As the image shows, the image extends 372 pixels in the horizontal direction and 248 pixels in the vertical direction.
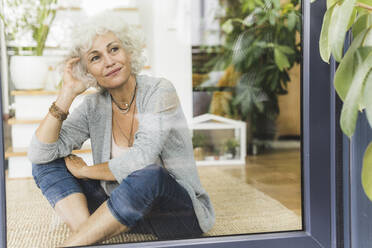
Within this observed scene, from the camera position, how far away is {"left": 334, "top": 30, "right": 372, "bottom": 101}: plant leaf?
98cm

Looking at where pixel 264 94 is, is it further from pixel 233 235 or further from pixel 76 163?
pixel 76 163

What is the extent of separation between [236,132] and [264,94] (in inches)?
8.1

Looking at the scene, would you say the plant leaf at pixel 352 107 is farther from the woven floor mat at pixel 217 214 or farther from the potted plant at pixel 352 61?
the woven floor mat at pixel 217 214

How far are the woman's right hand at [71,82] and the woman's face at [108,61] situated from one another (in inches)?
1.8

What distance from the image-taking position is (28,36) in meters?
1.28

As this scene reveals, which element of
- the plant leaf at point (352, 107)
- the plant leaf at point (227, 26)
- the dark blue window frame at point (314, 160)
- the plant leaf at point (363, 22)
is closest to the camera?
the plant leaf at point (352, 107)

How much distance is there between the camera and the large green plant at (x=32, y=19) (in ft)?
4.18

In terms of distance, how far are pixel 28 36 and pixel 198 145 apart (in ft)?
2.26

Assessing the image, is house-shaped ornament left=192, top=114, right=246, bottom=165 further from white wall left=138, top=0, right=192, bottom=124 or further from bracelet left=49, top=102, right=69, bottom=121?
bracelet left=49, top=102, right=69, bottom=121

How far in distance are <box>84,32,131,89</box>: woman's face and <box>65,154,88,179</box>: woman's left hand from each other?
260 millimetres

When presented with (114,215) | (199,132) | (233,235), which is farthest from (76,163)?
(233,235)

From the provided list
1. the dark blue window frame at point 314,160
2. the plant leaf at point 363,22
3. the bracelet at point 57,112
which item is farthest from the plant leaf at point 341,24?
the bracelet at point 57,112

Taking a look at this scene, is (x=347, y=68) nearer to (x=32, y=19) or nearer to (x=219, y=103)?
(x=219, y=103)

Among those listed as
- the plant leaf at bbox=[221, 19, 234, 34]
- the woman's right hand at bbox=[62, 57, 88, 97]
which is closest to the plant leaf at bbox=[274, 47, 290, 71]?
the plant leaf at bbox=[221, 19, 234, 34]
